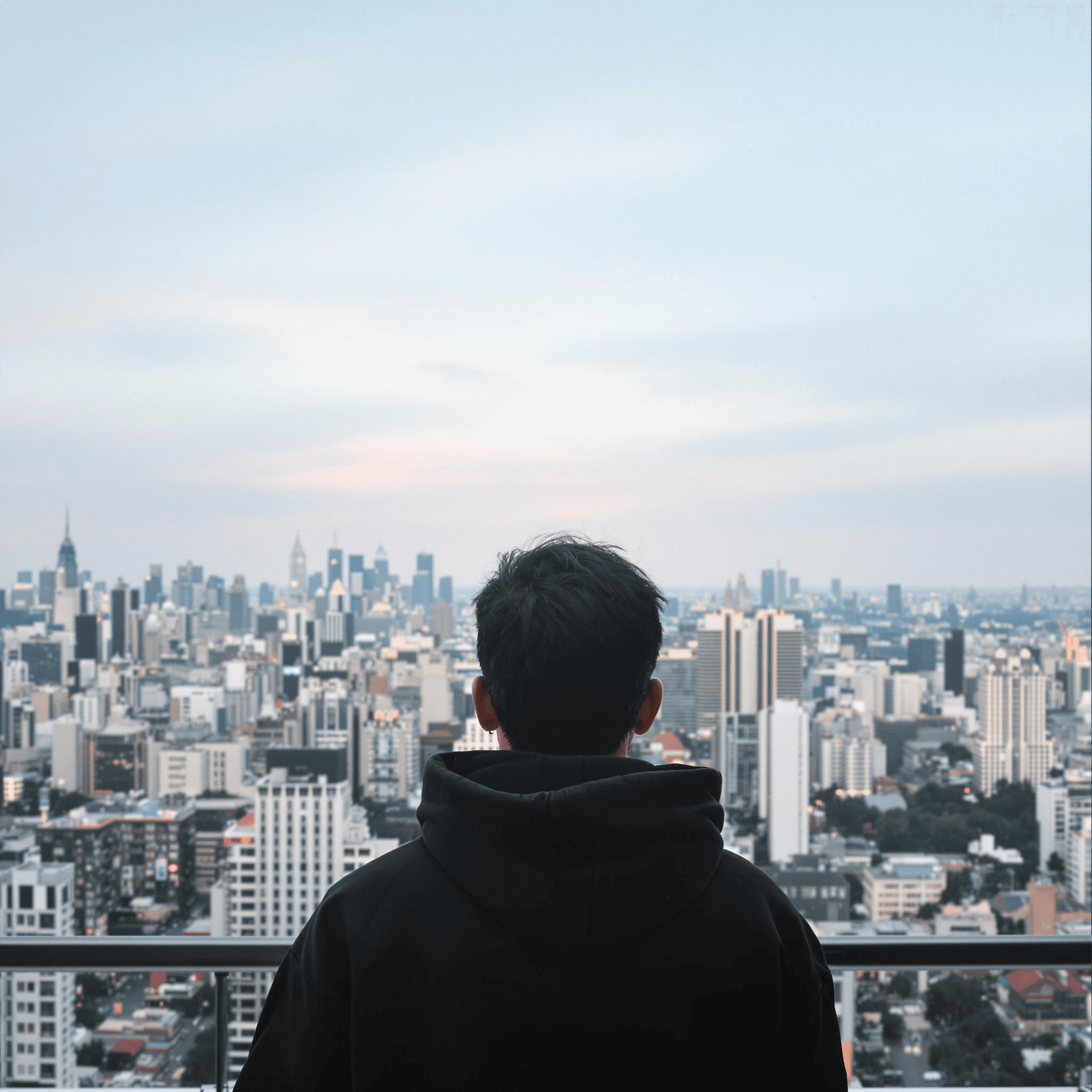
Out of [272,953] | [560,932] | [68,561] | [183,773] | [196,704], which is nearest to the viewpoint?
[560,932]

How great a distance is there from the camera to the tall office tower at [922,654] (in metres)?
6.77

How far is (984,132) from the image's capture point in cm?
431

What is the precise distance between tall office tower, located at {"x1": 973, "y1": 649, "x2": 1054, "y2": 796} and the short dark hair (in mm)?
5719

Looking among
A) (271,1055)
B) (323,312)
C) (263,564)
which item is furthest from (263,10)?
(263,564)

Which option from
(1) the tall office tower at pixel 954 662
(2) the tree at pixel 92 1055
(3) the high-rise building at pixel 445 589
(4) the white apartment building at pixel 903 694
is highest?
(3) the high-rise building at pixel 445 589

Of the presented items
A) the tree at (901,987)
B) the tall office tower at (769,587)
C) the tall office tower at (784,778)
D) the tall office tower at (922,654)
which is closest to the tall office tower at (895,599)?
the tall office tower at (922,654)

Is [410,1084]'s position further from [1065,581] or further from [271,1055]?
[1065,581]

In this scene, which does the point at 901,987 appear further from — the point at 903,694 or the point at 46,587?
the point at 46,587

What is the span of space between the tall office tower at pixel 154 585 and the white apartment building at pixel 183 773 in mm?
2175

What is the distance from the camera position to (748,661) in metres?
6.42

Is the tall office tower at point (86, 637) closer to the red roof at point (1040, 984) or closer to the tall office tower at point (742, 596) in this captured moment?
the tall office tower at point (742, 596)

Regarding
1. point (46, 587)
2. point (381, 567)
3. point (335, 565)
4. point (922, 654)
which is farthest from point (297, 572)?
point (922, 654)

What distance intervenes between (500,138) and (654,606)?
416cm

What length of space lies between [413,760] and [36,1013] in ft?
14.4
